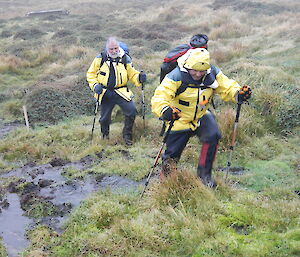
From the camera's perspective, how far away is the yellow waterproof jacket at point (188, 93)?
205 inches

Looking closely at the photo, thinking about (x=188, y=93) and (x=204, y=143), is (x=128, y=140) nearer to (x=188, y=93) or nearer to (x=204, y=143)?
(x=204, y=143)

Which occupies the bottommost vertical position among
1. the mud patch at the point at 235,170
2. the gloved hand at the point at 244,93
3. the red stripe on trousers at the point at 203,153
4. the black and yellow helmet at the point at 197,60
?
the mud patch at the point at 235,170

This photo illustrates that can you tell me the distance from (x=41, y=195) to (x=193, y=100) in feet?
10.3

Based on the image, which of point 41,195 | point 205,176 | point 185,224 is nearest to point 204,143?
point 205,176

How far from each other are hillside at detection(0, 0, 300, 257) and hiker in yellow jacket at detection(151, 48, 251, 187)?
48 cm

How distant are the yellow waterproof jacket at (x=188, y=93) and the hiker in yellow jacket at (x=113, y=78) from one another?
3.05 meters

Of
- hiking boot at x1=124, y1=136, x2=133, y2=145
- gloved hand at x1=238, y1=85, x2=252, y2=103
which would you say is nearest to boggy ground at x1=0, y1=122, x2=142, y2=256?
hiking boot at x1=124, y1=136, x2=133, y2=145

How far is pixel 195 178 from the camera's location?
524 centimetres

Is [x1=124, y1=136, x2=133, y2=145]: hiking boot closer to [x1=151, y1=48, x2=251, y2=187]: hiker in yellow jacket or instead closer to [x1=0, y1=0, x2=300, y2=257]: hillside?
[x1=0, y1=0, x2=300, y2=257]: hillside

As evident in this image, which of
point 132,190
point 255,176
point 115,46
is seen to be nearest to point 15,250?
point 132,190

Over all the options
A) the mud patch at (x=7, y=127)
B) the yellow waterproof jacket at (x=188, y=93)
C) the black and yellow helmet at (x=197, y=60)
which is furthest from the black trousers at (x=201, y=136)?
the mud patch at (x=7, y=127)

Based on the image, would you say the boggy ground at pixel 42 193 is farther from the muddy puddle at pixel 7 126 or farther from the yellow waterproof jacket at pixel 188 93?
the muddy puddle at pixel 7 126

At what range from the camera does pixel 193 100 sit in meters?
5.41

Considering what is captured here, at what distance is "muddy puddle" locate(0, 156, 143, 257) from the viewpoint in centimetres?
549
